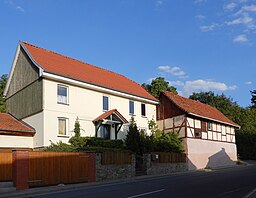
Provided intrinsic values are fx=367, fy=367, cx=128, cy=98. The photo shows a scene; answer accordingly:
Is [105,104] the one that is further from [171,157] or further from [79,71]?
[171,157]

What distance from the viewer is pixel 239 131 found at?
171 feet

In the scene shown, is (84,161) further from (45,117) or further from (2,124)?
(2,124)

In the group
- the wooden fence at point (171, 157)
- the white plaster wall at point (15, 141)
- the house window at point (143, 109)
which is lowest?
the wooden fence at point (171, 157)

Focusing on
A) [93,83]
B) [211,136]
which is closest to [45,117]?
[93,83]

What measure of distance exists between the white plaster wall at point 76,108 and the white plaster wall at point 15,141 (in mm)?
1974

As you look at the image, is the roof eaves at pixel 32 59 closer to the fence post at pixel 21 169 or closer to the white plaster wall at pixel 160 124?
the fence post at pixel 21 169

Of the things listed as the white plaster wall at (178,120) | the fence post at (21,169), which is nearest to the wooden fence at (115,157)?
the fence post at (21,169)

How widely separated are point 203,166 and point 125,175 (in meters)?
14.7

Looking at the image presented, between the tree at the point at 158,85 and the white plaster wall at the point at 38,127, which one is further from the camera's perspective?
the tree at the point at 158,85

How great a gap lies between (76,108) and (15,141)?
18.4 feet

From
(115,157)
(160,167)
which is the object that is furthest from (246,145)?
(115,157)

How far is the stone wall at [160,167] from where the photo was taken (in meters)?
28.5

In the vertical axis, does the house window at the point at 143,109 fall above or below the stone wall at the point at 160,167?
above

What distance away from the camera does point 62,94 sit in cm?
2973
